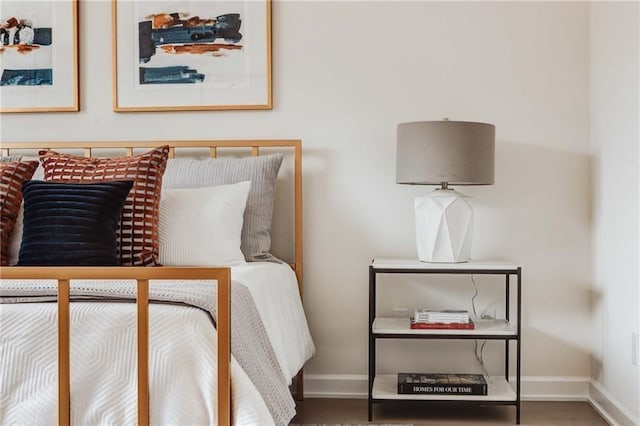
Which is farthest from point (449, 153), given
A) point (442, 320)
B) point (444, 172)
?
point (442, 320)

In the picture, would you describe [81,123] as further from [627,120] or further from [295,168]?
[627,120]

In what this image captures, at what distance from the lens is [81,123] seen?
10.3 ft

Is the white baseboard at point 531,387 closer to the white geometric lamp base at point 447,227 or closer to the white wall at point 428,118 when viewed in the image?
the white wall at point 428,118

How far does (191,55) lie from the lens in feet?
10.1

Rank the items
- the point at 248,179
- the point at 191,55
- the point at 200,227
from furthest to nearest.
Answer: the point at 191,55 → the point at 248,179 → the point at 200,227

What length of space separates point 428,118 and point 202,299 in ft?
5.43

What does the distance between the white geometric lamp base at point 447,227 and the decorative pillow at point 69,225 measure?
3.78 feet

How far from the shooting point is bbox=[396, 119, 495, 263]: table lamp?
2.62 m

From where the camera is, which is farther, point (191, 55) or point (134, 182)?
point (191, 55)

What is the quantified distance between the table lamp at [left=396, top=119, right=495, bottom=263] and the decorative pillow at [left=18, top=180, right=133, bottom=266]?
3.56 ft

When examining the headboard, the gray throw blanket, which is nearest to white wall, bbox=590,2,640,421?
the headboard

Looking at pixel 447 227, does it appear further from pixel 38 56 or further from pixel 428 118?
pixel 38 56

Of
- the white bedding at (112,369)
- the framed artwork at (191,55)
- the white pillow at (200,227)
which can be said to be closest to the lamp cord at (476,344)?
the white pillow at (200,227)

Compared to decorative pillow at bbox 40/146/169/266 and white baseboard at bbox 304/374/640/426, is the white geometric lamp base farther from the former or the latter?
decorative pillow at bbox 40/146/169/266
